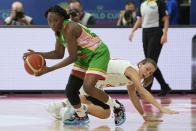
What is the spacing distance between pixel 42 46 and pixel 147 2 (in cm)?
215

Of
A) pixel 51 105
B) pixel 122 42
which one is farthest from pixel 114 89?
pixel 51 105

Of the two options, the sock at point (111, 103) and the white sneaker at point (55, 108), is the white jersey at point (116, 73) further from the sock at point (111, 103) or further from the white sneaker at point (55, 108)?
the white sneaker at point (55, 108)

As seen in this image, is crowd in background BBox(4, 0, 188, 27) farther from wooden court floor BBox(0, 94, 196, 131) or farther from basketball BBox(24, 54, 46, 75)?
basketball BBox(24, 54, 46, 75)

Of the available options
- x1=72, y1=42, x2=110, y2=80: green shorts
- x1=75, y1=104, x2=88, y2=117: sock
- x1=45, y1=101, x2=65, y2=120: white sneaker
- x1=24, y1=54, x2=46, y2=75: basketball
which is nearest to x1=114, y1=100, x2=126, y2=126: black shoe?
x1=75, y1=104, x2=88, y2=117: sock

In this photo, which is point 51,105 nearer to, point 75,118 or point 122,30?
point 75,118

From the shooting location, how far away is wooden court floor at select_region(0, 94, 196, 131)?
216 inches

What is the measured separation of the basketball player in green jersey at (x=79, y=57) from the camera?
211 inches

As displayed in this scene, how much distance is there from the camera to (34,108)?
7.38 m

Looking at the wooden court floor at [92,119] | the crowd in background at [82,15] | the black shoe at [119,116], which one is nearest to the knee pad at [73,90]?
→ the wooden court floor at [92,119]

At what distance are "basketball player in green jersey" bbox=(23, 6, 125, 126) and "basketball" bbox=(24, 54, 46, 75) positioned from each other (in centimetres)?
6

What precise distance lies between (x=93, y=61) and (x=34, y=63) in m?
0.66

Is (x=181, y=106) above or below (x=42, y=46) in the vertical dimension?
below

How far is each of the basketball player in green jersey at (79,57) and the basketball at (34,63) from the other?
0.18 feet

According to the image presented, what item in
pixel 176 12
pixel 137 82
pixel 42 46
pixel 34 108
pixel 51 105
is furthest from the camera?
pixel 176 12
